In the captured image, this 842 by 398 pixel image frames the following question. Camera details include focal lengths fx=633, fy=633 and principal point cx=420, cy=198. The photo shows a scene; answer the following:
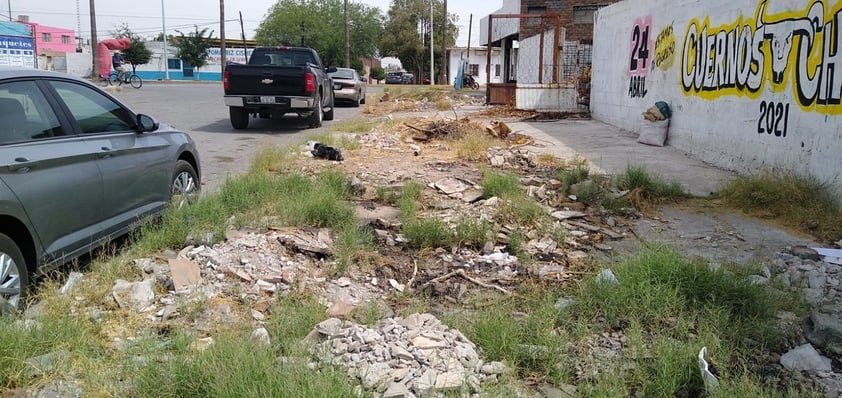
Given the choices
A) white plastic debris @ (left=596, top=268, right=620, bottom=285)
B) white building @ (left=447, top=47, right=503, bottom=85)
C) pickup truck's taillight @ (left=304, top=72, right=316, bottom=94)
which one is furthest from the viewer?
white building @ (left=447, top=47, right=503, bottom=85)

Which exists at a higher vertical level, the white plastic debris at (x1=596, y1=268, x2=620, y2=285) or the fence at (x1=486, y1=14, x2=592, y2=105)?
the fence at (x1=486, y1=14, x2=592, y2=105)

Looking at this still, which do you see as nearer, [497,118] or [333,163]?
[333,163]

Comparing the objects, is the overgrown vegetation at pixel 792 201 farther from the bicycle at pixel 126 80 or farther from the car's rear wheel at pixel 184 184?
the bicycle at pixel 126 80

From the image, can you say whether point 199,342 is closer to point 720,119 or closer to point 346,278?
point 346,278

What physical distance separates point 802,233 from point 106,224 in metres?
6.14

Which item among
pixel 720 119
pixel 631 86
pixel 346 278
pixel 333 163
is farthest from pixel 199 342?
pixel 631 86

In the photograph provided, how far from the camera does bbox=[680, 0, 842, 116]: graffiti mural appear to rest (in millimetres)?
6852

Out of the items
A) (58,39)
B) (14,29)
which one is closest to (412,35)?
(14,29)

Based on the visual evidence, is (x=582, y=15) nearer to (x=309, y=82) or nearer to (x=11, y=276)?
(x=309, y=82)

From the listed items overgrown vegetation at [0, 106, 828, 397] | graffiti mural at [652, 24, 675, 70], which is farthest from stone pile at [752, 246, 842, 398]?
graffiti mural at [652, 24, 675, 70]

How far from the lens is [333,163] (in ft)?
32.3

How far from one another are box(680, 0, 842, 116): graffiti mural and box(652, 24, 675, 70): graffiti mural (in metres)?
0.91

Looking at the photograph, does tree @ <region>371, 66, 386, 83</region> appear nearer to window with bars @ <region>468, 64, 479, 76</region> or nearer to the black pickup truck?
window with bars @ <region>468, 64, 479, 76</region>

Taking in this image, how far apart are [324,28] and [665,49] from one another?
62.1m
